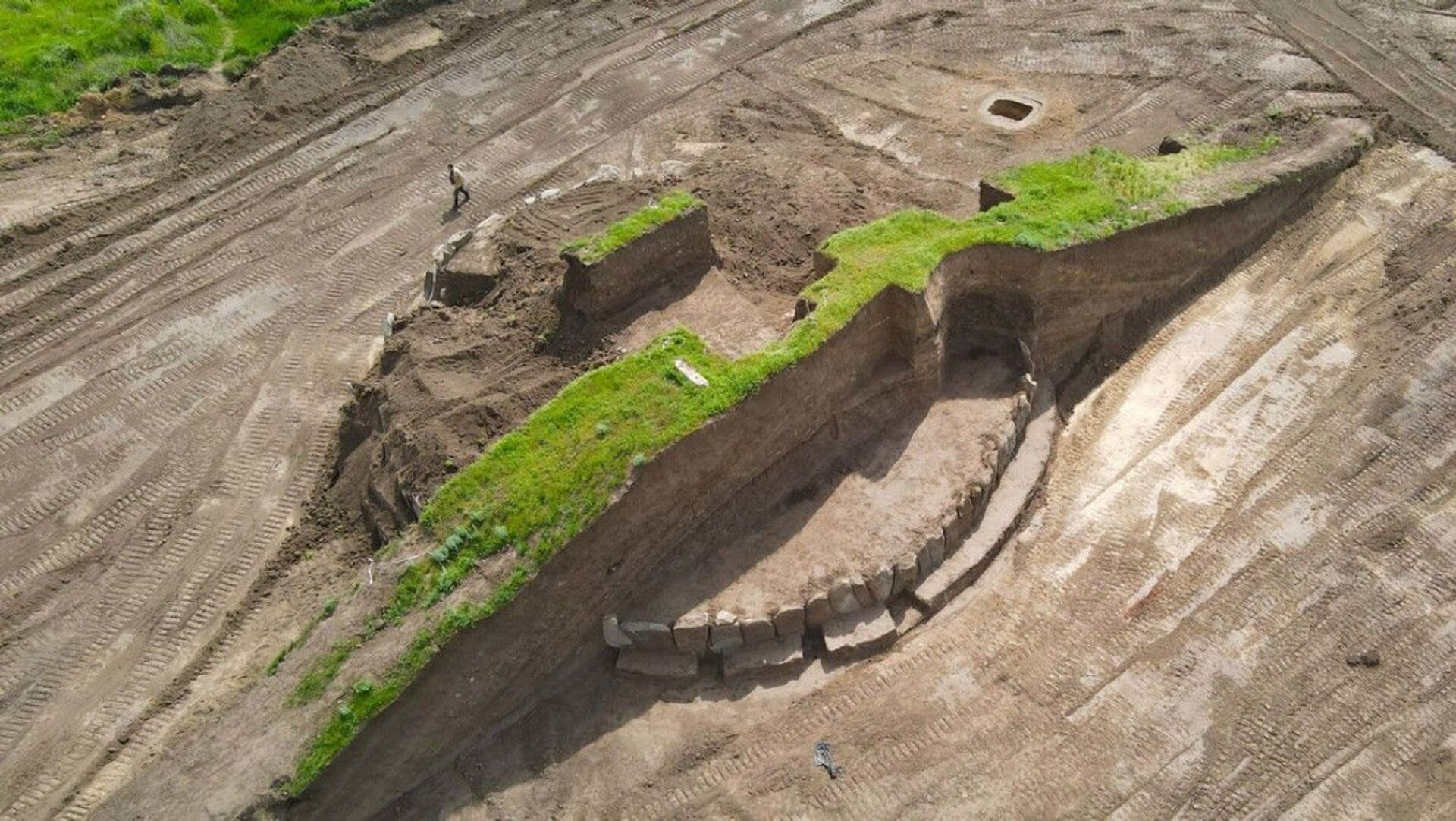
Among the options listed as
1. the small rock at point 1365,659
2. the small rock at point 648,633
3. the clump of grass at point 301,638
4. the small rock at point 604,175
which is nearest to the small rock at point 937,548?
the small rock at point 648,633

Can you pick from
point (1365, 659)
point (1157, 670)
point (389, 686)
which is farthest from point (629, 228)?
point (1365, 659)

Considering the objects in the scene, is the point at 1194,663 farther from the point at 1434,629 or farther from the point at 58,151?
the point at 58,151

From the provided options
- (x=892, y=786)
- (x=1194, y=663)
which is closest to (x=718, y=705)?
(x=892, y=786)

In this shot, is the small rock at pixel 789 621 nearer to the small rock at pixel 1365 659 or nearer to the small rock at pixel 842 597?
the small rock at pixel 842 597

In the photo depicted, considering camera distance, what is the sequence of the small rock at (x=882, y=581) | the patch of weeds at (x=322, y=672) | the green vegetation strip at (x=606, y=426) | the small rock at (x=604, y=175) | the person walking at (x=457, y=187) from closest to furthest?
the patch of weeds at (x=322, y=672) → the green vegetation strip at (x=606, y=426) → the small rock at (x=882, y=581) → the small rock at (x=604, y=175) → the person walking at (x=457, y=187)

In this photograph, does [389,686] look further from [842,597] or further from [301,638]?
[842,597]

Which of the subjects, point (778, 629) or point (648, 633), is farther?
point (778, 629)

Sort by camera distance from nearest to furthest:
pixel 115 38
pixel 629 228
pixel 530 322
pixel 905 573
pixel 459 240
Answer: pixel 905 573 → pixel 629 228 → pixel 530 322 → pixel 459 240 → pixel 115 38
